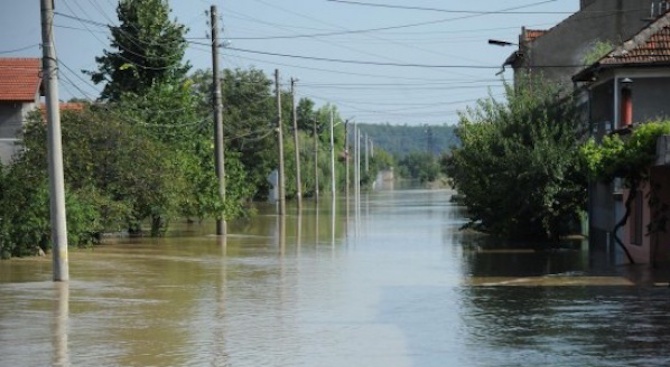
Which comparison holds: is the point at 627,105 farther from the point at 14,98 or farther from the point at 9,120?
the point at 9,120

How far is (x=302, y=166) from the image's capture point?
94375 mm

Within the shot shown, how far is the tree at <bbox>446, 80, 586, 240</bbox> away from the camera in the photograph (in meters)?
34.5

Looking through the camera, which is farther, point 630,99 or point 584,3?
point 584,3

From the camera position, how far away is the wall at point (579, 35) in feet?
164

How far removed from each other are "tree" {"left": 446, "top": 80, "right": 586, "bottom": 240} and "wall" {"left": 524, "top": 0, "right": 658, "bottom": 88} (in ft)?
43.4

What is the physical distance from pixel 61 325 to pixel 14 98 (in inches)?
1474

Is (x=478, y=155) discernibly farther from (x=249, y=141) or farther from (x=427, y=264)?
(x=249, y=141)

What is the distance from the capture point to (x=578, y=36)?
52.3 m

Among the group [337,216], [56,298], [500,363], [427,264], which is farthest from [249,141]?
[500,363]

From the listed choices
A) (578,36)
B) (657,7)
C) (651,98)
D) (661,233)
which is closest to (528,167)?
(651,98)

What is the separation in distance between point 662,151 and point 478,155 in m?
13.5

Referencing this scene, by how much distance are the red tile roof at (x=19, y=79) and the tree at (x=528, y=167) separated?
23.8 m

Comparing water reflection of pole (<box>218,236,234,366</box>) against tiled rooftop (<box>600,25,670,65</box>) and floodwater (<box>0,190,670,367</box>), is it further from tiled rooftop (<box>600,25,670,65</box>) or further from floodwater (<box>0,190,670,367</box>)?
tiled rooftop (<box>600,25,670,65</box>)

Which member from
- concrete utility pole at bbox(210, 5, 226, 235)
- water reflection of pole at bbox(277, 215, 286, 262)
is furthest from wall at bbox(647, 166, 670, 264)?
concrete utility pole at bbox(210, 5, 226, 235)
